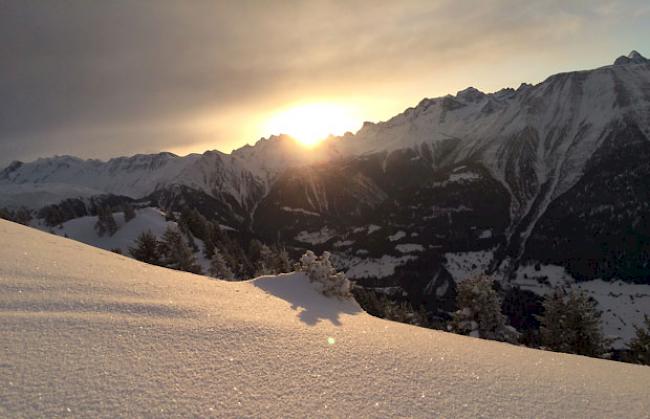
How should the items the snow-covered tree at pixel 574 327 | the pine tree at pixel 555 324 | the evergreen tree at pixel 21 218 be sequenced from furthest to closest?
the evergreen tree at pixel 21 218 → the pine tree at pixel 555 324 → the snow-covered tree at pixel 574 327

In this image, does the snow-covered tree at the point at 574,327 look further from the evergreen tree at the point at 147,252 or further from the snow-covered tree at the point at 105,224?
the snow-covered tree at the point at 105,224

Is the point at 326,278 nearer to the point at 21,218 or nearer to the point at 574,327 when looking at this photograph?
the point at 574,327

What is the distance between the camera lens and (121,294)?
9.90 metres

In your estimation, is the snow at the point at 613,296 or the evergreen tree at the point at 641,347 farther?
the snow at the point at 613,296

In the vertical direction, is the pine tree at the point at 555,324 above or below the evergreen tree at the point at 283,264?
below

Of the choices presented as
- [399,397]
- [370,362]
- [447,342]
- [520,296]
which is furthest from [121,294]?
[520,296]

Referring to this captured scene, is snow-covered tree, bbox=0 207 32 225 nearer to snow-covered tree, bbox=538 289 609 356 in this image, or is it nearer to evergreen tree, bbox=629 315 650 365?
snow-covered tree, bbox=538 289 609 356

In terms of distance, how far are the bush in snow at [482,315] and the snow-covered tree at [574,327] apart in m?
3.22

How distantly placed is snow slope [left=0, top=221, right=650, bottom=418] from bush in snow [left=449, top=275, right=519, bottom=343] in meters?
22.5

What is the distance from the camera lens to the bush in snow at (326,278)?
1858 cm

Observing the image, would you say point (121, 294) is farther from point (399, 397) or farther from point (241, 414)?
point (399, 397)

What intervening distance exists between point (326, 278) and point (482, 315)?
20.0 m

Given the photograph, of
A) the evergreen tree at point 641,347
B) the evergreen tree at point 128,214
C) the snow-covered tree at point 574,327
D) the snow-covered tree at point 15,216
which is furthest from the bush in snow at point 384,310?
the snow-covered tree at point 15,216

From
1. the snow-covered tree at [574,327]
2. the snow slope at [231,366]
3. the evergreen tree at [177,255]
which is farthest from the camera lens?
the evergreen tree at [177,255]
